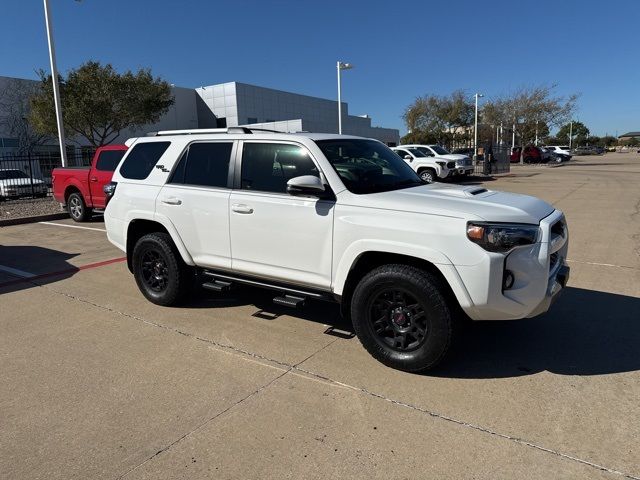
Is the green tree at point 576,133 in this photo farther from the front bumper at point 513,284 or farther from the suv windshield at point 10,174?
the front bumper at point 513,284

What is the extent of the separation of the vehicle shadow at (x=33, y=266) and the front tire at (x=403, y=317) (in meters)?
5.01

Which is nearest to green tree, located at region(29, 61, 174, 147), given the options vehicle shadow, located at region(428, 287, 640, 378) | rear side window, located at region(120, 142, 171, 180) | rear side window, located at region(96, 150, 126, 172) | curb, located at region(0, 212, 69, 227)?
curb, located at region(0, 212, 69, 227)

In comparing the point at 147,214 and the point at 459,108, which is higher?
the point at 459,108

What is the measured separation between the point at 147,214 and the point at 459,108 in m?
55.8

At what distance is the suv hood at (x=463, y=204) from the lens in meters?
3.46

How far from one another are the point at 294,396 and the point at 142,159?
3.50 m

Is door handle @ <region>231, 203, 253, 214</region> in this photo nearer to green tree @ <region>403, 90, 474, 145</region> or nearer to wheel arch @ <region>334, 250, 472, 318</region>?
wheel arch @ <region>334, 250, 472, 318</region>

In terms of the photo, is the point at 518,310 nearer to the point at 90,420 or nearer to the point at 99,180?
the point at 90,420

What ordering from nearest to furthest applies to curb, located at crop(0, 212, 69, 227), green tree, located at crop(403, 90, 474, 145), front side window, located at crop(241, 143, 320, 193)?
front side window, located at crop(241, 143, 320, 193) < curb, located at crop(0, 212, 69, 227) < green tree, located at crop(403, 90, 474, 145)

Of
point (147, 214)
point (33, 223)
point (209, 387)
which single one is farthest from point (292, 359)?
point (33, 223)

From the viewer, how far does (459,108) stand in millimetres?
55812

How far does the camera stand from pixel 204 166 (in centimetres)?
497

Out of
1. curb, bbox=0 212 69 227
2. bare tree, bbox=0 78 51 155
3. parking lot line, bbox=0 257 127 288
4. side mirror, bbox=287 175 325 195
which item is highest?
bare tree, bbox=0 78 51 155

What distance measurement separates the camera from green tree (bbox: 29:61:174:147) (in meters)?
26.7
